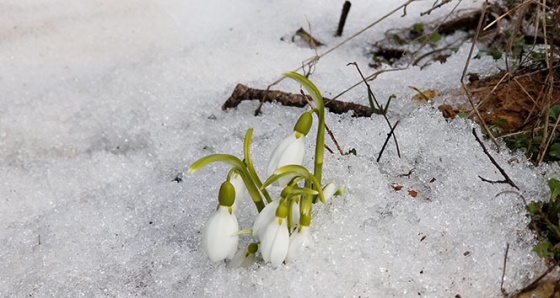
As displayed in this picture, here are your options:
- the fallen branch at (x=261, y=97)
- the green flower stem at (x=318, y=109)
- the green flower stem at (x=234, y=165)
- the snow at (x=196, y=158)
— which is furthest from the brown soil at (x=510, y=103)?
the green flower stem at (x=234, y=165)

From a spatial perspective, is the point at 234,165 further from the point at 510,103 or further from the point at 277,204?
the point at 510,103

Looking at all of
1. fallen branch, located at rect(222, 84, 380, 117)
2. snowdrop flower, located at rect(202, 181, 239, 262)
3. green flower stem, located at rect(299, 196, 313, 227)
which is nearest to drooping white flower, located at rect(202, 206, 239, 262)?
snowdrop flower, located at rect(202, 181, 239, 262)

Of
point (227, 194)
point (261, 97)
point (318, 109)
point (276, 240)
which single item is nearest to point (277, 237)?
point (276, 240)

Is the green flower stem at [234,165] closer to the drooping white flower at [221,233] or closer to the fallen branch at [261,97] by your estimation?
the drooping white flower at [221,233]

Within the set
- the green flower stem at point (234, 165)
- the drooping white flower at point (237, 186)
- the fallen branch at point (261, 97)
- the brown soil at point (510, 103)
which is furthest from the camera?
the fallen branch at point (261, 97)

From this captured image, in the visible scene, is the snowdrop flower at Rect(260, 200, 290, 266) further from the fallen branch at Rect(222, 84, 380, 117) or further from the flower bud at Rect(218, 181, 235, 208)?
the fallen branch at Rect(222, 84, 380, 117)

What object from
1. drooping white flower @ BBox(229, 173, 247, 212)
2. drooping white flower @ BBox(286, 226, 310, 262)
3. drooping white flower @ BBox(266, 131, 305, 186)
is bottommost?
drooping white flower @ BBox(286, 226, 310, 262)

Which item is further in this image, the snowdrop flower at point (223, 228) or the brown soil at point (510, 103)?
the brown soil at point (510, 103)

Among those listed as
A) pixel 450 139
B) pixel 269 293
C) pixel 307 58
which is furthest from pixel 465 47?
pixel 269 293

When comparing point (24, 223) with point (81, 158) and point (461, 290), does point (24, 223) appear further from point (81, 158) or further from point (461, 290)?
point (461, 290)
